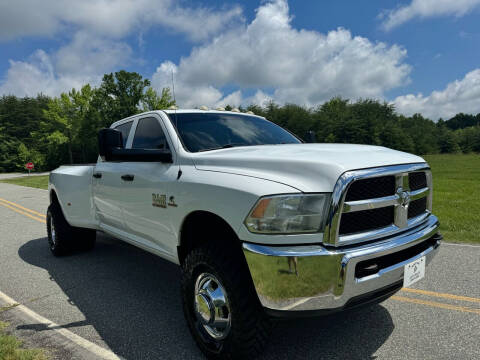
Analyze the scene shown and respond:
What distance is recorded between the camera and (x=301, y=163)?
7.38 feet

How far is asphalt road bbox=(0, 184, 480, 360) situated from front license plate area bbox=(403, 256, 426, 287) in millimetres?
581

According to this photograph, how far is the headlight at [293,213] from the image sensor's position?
2057mm

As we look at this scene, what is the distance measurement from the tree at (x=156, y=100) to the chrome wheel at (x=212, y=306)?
48849 mm

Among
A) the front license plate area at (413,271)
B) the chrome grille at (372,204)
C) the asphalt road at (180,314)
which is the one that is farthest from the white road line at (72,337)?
the front license plate area at (413,271)

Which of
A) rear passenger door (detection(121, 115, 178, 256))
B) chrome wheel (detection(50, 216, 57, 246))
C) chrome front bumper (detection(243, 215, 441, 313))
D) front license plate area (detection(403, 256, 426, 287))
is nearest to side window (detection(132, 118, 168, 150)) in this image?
rear passenger door (detection(121, 115, 178, 256))

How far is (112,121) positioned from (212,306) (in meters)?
52.5

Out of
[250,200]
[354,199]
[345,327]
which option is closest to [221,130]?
[250,200]

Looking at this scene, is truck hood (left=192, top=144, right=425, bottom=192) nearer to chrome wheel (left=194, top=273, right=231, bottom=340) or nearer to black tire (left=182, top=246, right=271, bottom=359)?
black tire (left=182, top=246, right=271, bottom=359)

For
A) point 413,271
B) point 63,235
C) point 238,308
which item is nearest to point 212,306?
point 238,308

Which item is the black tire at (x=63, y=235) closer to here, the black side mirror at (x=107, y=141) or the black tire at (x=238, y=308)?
the black side mirror at (x=107, y=141)

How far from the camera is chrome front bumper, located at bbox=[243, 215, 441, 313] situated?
199 cm

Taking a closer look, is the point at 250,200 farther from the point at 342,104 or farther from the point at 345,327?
the point at 342,104

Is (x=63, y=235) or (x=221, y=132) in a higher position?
(x=221, y=132)

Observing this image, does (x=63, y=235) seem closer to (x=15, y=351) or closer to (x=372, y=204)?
(x=15, y=351)
